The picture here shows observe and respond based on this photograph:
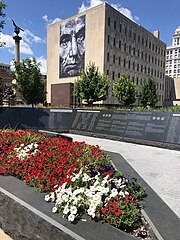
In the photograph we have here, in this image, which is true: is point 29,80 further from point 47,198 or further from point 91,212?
point 91,212

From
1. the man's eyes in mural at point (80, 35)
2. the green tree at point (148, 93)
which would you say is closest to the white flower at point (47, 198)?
the green tree at point (148, 93)

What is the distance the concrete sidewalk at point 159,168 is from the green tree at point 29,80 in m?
16.1

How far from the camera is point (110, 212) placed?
2312 mm

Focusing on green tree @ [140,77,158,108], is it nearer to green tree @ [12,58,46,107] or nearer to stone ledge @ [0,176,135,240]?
green tree @ [12,58,46,107]

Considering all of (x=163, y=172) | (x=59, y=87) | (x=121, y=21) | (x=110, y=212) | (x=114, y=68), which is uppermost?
(x=121, y=21)

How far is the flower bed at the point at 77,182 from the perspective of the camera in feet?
7.65

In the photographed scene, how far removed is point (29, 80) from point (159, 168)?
1905 cm

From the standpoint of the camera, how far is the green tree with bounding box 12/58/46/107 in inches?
857

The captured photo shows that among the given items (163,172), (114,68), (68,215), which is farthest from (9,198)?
(114,68)

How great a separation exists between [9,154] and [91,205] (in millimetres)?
2649

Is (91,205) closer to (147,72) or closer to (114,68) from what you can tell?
(114,68)

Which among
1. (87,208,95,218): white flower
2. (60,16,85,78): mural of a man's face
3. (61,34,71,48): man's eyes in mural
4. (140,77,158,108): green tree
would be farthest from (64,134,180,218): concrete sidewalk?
(61,34,71,48): man's eyes in mural

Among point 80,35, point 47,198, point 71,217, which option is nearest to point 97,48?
point 80,35

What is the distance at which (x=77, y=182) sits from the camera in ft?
9.48
